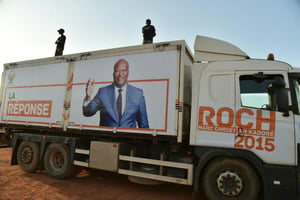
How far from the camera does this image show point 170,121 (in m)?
4.30

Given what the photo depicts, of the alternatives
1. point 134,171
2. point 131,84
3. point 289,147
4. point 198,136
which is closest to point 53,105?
point 131,84

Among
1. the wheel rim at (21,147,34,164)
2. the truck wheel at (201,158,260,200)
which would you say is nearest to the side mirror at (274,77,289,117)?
the truck wheel at (201,158,260,200)

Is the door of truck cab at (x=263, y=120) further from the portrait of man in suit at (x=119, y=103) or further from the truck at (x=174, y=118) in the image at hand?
the portrait of man in suit at (x=119, y=103)

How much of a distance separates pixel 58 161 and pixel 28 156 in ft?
3.78

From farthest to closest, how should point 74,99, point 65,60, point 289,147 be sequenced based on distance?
point 65,60 < point 74,99 < point 289,147

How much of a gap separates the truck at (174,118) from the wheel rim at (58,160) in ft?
0.10

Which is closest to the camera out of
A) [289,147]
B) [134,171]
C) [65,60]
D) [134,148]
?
[289,147]

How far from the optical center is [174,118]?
4262 mm

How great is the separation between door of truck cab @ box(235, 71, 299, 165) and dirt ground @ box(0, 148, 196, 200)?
6.60 ft

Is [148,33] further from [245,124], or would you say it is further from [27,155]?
[27,155]

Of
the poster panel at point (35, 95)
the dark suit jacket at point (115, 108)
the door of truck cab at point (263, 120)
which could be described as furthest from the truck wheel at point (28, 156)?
the door of truck cab at point (263, 120)

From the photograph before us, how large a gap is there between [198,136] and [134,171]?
1.71 meters

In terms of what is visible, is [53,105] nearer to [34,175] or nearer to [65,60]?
[65,60]

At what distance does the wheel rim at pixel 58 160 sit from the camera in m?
5.80
